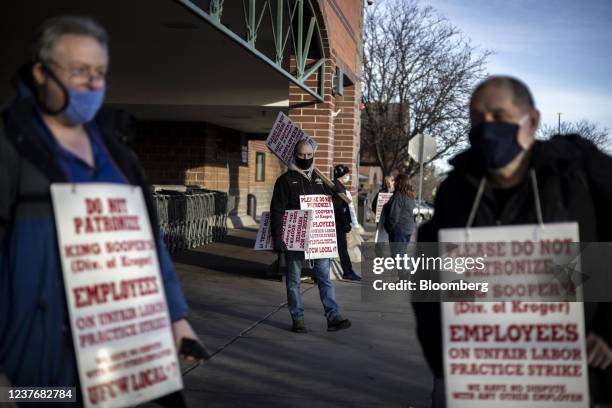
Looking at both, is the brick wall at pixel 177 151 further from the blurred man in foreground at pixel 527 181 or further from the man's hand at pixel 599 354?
the man's hand at pixel 599 354

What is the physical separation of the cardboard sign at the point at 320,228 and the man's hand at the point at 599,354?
17.4 ft

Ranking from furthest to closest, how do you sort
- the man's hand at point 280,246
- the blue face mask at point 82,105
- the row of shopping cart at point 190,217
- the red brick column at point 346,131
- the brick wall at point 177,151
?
the brick wall at point 177,151, the red brick column at point 346,131, the row of shopping cart at point 190,217, the man's hand at point 280,246, the blue face mask at point 82,105

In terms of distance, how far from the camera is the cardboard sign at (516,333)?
8.94ft

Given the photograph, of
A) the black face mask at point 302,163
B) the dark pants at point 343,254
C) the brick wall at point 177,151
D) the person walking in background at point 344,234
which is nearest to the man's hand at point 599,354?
the black face mask at point 302,163

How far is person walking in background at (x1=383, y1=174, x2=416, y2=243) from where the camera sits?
1238 cm

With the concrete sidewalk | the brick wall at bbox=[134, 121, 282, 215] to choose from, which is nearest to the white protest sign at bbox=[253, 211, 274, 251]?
the concrete sidewalk

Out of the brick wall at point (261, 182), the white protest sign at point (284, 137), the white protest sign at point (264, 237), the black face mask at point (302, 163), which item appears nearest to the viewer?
the black face mask at point (302, 163)

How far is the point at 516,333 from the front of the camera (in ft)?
9.12

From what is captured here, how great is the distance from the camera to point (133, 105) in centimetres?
1777

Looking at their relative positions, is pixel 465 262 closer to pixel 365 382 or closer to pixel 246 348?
pixel 365 382

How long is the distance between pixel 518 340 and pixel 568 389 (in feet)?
0.79

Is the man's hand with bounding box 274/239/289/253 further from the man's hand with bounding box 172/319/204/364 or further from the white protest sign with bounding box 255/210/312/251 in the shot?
the man's hand with bounding box 172/319/204/364

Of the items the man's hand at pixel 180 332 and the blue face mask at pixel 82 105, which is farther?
the man's hand at pixel 180 332

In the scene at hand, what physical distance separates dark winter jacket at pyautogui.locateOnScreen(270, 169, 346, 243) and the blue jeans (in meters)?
0.31
